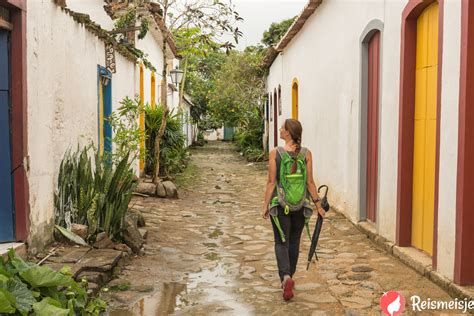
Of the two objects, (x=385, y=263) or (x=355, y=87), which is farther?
(x=355, y=87)

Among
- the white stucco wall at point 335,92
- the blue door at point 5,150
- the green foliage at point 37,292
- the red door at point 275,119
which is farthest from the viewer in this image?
the red door at point 275,119

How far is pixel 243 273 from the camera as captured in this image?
5.66 metres

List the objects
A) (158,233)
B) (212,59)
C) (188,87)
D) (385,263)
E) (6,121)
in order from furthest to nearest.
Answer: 1. (212,59)
2. (188,87)
3. (158,233)
4. (385,263)
5. (6,121)

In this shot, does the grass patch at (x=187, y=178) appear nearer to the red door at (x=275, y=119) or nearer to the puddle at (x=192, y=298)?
the red door at (x=275, y=119)

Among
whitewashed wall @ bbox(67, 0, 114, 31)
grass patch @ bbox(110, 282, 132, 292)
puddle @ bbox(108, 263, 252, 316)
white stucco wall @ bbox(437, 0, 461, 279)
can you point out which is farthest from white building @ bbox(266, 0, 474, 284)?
whitewashed wall @ bbox(67, 0, 114, 31)

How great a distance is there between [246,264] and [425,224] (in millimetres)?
1890

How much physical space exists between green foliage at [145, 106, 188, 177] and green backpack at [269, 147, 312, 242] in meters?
8.05

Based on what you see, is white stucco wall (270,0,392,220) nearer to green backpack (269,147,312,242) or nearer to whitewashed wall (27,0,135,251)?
green backpack (269,147,312,242)

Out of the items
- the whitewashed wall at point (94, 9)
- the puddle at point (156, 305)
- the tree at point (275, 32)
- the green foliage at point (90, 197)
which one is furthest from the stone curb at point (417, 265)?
the tree at point (275, 32)

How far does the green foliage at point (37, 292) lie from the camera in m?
3.25

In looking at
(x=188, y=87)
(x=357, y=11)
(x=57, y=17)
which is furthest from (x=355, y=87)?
(x=188, y=87)

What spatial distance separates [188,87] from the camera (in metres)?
35.8

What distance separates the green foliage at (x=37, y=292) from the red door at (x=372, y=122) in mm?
4287

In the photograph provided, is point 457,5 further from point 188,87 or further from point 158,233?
point 188,87
